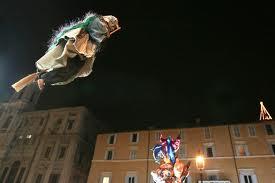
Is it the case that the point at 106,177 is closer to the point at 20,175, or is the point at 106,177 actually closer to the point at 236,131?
the point at 20,175

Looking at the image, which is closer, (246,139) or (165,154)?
(165,154)

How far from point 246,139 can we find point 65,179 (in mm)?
23926

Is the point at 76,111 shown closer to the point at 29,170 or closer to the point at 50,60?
the point at 29,170

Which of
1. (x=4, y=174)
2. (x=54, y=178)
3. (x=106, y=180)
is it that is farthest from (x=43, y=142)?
(x=106, y=180)

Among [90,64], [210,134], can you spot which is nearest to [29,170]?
[210,134]

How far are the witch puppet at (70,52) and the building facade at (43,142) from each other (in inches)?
1251

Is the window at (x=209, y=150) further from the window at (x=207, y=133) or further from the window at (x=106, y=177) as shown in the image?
the window at (x=106, y=177)

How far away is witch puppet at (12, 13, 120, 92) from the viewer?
170 inches

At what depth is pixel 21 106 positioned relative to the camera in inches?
1716

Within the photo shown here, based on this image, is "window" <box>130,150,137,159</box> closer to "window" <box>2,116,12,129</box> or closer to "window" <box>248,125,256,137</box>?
"window" <box>248,125,256,137</box>

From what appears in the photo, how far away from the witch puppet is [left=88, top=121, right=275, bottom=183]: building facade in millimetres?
28023

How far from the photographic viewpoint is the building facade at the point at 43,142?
35.2 m

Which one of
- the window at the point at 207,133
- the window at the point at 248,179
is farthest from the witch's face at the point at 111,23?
the window at the point at 207,133

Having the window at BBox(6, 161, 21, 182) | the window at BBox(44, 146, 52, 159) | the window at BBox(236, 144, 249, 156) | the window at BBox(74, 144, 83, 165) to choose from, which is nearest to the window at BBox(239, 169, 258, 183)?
the window at BBox(236, 144, 249, 156)
